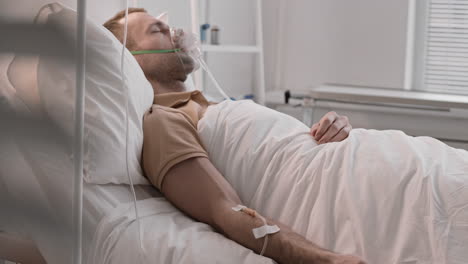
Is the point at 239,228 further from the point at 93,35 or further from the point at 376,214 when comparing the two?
the point at 93,35

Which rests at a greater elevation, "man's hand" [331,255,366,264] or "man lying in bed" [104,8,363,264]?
"man lying in bed" [104,8,363,264]

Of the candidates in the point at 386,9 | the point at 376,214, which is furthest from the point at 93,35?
the point at 386,9

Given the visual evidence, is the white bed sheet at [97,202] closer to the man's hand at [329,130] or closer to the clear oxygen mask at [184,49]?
the man's hand at [329,130]

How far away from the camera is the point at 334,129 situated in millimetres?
1753

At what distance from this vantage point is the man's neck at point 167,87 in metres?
2.08

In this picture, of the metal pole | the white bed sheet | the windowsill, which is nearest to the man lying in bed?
the white bed sheet

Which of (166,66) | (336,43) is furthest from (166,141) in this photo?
(336,43)

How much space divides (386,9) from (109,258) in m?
2.76

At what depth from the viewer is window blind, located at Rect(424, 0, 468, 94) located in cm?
355

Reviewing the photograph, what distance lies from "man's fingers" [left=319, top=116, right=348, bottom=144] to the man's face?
1.99ft

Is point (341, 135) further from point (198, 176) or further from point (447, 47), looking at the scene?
point (447, 47)

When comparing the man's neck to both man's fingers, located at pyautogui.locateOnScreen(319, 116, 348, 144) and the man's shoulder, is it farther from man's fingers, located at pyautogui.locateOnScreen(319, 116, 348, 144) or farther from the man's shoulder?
man's fingers, located at pyautogui.locateOnScreen(319, 116, 348, 144)

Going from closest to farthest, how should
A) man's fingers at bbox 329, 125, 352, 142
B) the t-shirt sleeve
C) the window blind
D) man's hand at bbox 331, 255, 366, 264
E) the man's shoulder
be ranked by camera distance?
man's hand at bbox 331, 255, 366, 264 < the t-shirt sleeve < the man's shoulder < man's fingers at bbox 329, 125, 352, 142 < the window blind

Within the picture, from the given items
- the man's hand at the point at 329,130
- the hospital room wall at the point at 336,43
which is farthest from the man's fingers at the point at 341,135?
the hospital room wall at the point at 336,43
